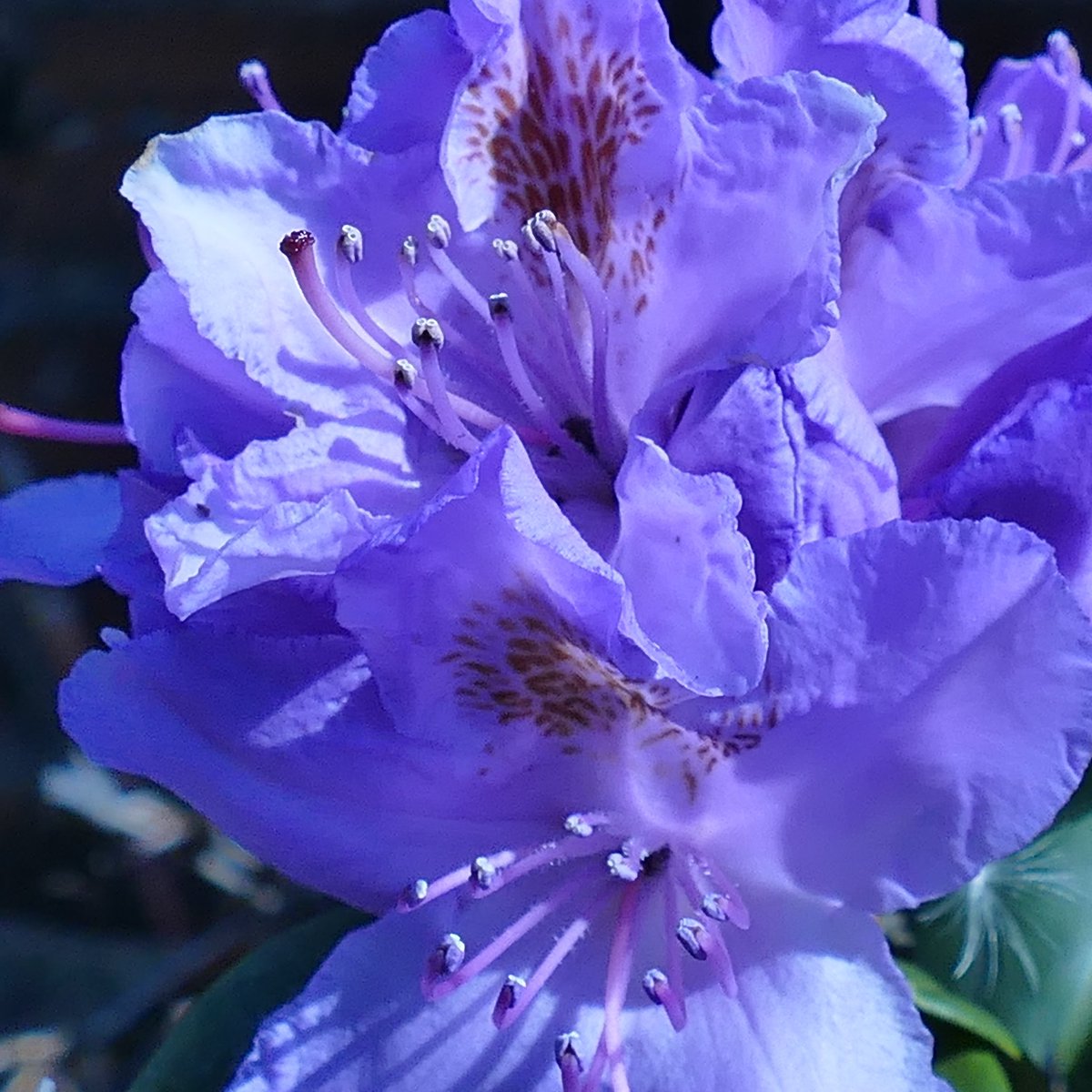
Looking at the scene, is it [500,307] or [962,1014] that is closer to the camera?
[500,307]

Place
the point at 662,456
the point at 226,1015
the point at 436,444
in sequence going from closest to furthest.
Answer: the point at 662,456, the point at 436,444, the point at 226,1015

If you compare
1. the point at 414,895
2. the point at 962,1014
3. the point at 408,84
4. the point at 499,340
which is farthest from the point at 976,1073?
the point at 408,84

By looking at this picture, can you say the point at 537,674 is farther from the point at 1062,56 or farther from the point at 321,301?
the point at 1062,56

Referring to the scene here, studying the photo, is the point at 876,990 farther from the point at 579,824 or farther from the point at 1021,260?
the point at 1021,260

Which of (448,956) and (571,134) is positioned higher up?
(571,134)

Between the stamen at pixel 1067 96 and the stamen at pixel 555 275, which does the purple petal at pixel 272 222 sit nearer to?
the stamen at pixel 555 275

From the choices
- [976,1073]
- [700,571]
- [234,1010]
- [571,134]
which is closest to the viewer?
[700,571]

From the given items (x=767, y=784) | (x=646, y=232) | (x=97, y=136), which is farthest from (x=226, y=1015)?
(x=97, y=136)

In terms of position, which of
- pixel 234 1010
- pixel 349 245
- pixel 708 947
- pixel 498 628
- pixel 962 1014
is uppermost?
pixel 349 245
